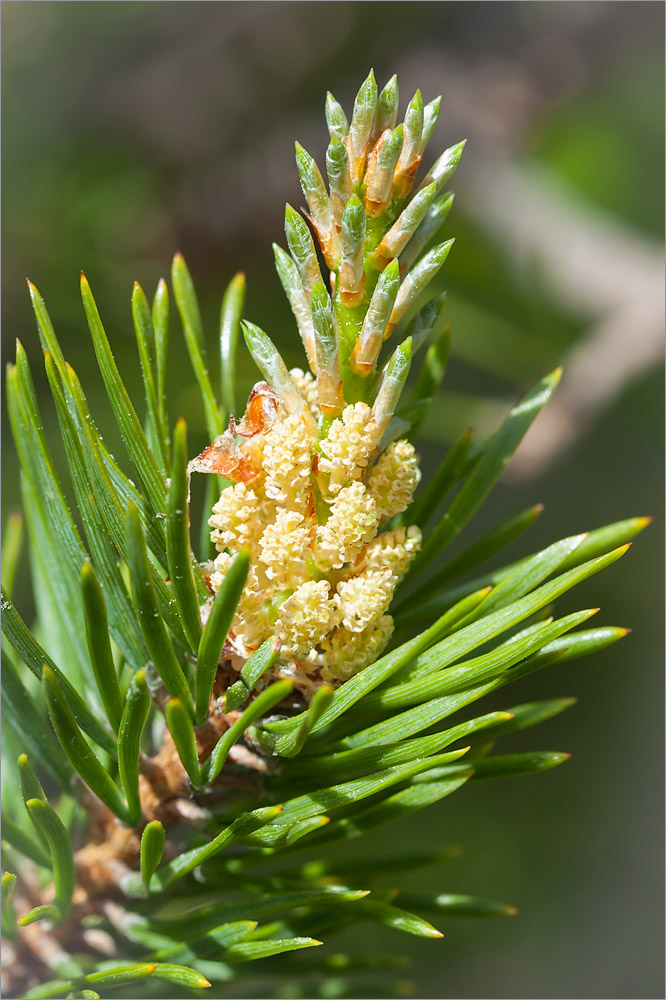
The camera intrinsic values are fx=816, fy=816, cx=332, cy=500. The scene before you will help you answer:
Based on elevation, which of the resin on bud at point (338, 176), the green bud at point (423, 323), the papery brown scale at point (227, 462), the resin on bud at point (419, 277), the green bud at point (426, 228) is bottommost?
the papery brown scale at point (227, 462)

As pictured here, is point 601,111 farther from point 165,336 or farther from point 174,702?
point 174,702

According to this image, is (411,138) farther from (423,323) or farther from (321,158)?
(321,158)

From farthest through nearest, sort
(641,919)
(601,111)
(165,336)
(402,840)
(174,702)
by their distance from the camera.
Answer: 1. (601,111)
2. (641,919)
3. (402,840)
4. (165,336)
5. (174,702)

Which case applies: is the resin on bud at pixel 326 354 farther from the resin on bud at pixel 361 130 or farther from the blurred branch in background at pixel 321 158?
the blurred branch in background at pixel 321 158

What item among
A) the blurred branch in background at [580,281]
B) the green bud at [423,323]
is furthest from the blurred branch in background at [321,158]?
the green bud at [423,323]

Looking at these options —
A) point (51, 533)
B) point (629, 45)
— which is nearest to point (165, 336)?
point (51, 533)

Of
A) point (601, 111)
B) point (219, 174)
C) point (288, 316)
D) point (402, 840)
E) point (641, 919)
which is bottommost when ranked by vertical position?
point (641, 919)
